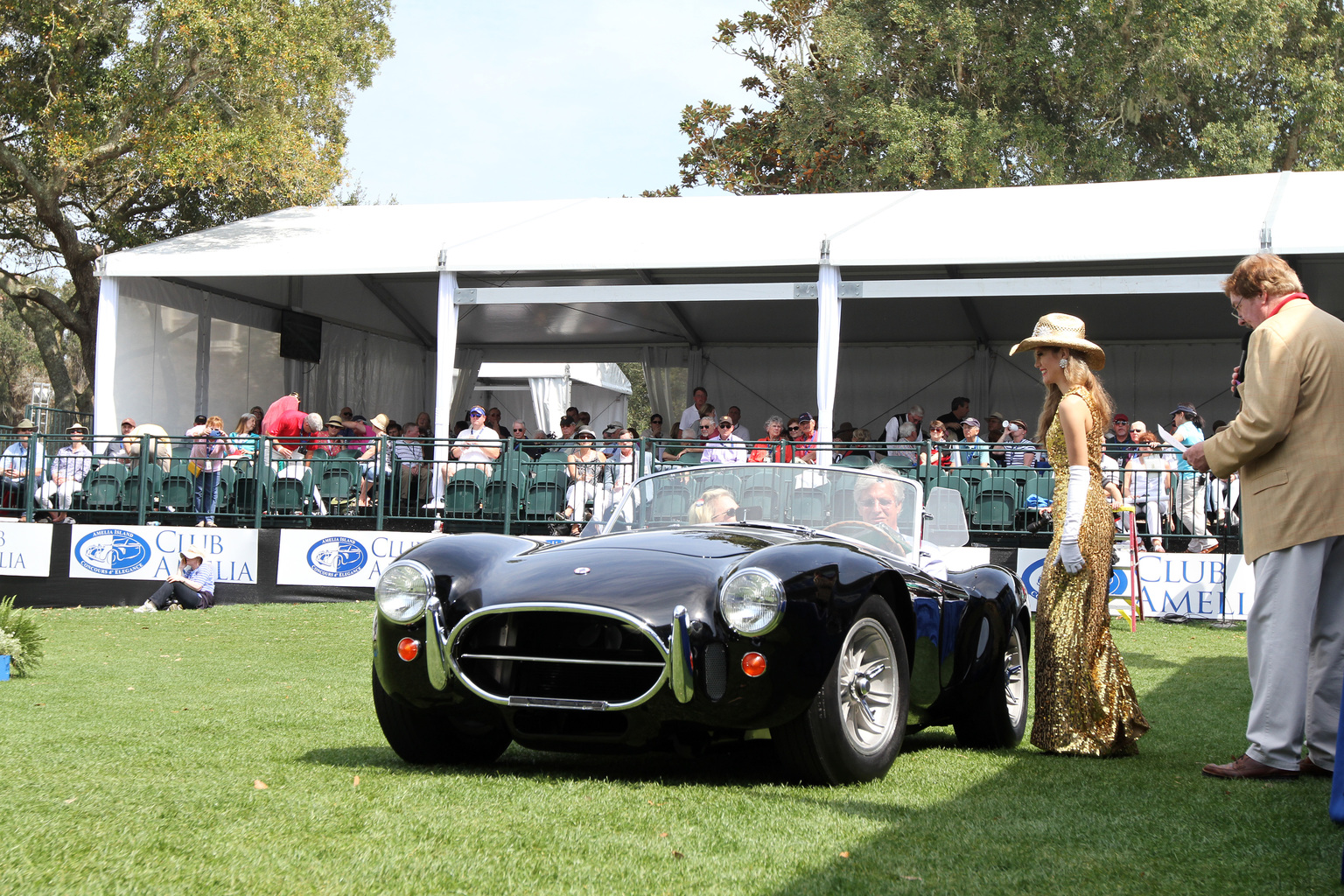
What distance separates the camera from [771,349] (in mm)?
23484

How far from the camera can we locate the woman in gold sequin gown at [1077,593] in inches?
204

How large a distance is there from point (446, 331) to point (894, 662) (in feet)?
42.6

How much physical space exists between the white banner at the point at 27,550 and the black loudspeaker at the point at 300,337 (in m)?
7.62

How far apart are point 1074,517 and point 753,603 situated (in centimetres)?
180

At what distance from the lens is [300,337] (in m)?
22.3

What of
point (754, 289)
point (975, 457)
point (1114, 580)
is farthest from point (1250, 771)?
point (754, 289)

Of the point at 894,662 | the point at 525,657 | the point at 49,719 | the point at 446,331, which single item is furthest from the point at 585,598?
the point at 446,331

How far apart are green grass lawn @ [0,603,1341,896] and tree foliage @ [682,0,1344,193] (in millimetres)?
22474

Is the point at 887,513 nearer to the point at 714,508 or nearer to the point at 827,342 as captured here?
the point at 714,508

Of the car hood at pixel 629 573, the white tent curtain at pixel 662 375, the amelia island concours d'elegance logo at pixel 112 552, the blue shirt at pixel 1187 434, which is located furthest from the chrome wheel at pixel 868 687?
the white tent curtain at pixel 662 375

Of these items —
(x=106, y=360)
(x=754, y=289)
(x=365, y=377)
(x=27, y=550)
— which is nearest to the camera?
(x=27, y=550)

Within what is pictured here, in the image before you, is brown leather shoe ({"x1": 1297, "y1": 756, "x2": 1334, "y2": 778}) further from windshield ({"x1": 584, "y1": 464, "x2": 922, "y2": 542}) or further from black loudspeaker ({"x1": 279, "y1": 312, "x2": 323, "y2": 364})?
black loudspeaker ({"x1": 279, "y1": 312, "x2": 323, "y2": 364})

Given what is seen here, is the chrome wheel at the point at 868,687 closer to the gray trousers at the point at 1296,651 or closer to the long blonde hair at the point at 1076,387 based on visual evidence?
the gray trousers at the point at 1296,651

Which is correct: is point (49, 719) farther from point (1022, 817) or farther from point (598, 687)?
point (1022, 817)
